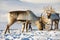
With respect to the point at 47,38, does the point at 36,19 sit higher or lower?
higher

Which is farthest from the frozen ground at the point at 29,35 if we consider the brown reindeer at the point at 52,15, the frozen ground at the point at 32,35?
the brown reindeer at the point at 52,15

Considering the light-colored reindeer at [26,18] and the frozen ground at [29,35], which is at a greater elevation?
the light-colored reindeer at [26,18]

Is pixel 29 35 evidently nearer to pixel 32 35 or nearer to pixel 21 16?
pixel 32 35

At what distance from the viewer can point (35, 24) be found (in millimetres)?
1821

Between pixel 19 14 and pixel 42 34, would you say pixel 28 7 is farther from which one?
pixel 42 34

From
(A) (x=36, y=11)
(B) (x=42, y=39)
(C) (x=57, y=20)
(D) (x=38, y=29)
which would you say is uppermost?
(A) (x=36, y=11)

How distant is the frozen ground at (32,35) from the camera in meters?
1.79

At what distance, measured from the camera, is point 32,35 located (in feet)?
5.92

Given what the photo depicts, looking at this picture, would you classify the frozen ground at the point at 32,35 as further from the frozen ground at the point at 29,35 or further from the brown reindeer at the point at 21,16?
the brown reindeer at the point at 21,16

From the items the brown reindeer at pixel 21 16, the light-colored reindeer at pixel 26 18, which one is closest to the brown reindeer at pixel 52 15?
the light-colored reindeer at pixel 26 18

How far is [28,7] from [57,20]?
0.41 metres

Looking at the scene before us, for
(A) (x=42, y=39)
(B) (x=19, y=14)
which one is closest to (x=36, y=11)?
(B) (x=19, y=14)

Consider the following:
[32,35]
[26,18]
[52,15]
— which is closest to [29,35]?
[32,35]

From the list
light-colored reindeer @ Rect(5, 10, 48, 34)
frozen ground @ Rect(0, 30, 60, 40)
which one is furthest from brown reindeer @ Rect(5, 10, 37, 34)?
frozen ground @ Rect(0, 30, 60, 40)
